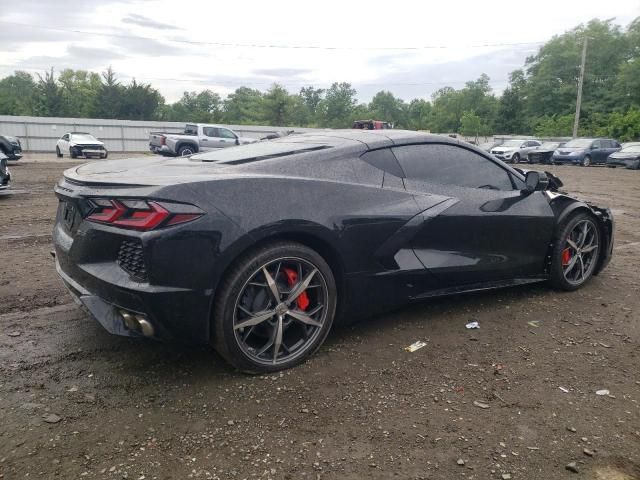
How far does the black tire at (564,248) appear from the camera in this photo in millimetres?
4367

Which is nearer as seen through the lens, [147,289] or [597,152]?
[147,289]

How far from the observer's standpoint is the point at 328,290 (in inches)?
123

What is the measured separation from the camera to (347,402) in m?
2.70

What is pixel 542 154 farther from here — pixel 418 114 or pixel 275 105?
pixel 418 114

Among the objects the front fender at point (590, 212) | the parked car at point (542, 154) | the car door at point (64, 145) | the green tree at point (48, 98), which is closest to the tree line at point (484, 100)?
the green tree at point (48, 98)

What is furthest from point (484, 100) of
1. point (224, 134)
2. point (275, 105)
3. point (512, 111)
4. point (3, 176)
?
point (3, 176)

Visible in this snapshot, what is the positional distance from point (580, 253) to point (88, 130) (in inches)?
1419

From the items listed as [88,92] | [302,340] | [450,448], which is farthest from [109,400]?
[88,92]

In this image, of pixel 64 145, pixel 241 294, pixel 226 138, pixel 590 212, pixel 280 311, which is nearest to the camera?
pixel 241 294

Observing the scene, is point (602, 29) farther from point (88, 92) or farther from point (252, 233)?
point (252, 233)

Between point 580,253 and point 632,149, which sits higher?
point 632,149

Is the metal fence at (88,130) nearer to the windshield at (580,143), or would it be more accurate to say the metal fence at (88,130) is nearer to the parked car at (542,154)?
the parked car at (542,154)

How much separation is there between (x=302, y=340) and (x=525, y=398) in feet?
4.25

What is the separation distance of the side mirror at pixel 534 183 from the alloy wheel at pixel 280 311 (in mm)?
2138
